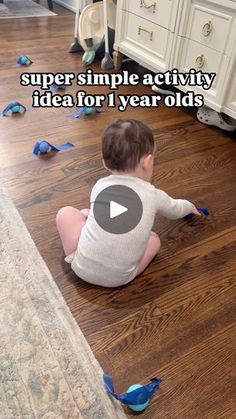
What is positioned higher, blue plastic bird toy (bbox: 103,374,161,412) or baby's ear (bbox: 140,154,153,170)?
baby's ear (bbox: 140,154,153,170)

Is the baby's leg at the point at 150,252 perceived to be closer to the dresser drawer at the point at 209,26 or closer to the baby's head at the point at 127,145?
the baby's head at the point at 127,145

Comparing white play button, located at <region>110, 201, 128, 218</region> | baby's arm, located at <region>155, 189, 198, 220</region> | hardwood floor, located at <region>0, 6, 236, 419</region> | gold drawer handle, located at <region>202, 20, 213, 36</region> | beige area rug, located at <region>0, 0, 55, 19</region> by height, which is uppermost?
gold drawer handle, located at <region>202, 20, 213, 36</region>

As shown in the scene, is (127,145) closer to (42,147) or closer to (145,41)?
(42,147)

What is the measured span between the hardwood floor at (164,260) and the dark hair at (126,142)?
344 millimetres

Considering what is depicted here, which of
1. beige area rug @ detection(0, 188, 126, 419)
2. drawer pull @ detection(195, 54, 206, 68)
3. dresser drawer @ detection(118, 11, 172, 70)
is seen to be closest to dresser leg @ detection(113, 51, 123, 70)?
dresser drawer @ detection(118, 11, 172, 70)

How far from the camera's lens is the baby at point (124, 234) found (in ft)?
2.88

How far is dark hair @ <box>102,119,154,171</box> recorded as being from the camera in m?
0.87

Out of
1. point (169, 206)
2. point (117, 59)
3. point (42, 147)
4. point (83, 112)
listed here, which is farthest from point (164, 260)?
point (117, 59)

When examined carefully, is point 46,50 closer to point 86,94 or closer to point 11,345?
point 86,94

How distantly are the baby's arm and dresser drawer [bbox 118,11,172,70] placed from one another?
103cm

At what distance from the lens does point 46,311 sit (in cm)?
90

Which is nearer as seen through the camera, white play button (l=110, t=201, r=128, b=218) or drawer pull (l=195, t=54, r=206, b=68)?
white play button (l=110, t=201, r=128, b=218)

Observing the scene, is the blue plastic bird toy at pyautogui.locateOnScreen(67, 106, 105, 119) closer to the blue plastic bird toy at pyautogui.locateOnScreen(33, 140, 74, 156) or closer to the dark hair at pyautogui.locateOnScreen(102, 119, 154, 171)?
the blue plastic bird toy at pyautogui.locateOnScreen(33, 140, 74, 156)

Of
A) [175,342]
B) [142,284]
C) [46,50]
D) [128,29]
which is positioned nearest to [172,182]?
[142,284]
